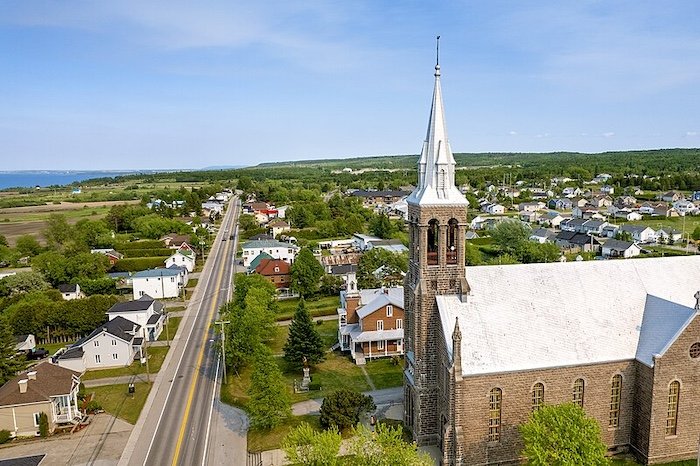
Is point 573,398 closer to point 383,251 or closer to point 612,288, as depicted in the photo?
point 612,288

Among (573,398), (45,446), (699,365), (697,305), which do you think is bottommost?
(45,446)

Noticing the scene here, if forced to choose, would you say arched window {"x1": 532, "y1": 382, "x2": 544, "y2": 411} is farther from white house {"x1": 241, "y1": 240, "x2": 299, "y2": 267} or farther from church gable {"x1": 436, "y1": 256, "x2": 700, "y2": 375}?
white house {"x1": 241, "y1": 240, "x2": 299, "y2": 267}

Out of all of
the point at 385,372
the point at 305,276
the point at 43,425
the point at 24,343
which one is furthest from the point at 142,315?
the point at 385,372

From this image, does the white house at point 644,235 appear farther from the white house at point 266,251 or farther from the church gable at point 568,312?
the church gable at point 568,312

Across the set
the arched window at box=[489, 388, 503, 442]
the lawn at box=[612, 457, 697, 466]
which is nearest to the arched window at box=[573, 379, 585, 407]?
the lawn at box=[612, 457, 697, 466]


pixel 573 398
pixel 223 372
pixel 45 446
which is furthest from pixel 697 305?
pixel 45 446

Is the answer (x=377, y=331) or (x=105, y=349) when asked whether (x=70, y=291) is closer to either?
(x=105, y=349)

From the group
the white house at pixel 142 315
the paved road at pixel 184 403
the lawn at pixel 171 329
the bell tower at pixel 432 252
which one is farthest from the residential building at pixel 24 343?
the bell tower at pixel 432 252
